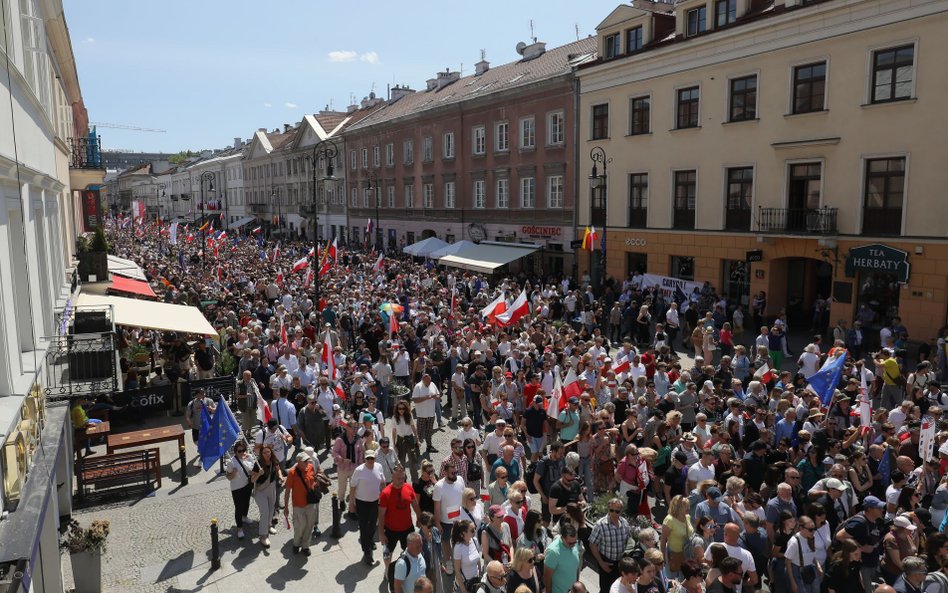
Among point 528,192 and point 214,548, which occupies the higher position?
point 528,192

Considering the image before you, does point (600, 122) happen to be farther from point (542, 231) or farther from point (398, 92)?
point (398, 92)

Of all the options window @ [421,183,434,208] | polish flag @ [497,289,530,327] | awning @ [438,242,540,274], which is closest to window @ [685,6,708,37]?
awning @ [438,242,540,274]

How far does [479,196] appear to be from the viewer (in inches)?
1639

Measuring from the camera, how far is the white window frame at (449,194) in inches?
1740

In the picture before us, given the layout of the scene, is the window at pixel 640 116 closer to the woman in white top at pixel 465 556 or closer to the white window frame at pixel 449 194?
the white window frame at pixel 449 194

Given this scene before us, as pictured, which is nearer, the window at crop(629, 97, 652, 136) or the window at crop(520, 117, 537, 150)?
the window at crop(629, 97, 652, 136)

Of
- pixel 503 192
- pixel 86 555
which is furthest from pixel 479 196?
pixel 86 555

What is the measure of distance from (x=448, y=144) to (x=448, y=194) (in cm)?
317

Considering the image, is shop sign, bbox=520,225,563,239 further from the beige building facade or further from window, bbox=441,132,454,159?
window, bbox=441,132,454,159

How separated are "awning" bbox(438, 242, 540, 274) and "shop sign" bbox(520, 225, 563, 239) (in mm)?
690

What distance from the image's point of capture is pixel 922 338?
21281 millimetres

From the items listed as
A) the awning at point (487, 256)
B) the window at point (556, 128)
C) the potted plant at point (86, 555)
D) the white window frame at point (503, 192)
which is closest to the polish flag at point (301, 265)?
the awning at point (487, 256)

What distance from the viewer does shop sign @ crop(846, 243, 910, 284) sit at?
2125cm

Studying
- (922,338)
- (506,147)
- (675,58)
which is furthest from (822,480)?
(506,147)
